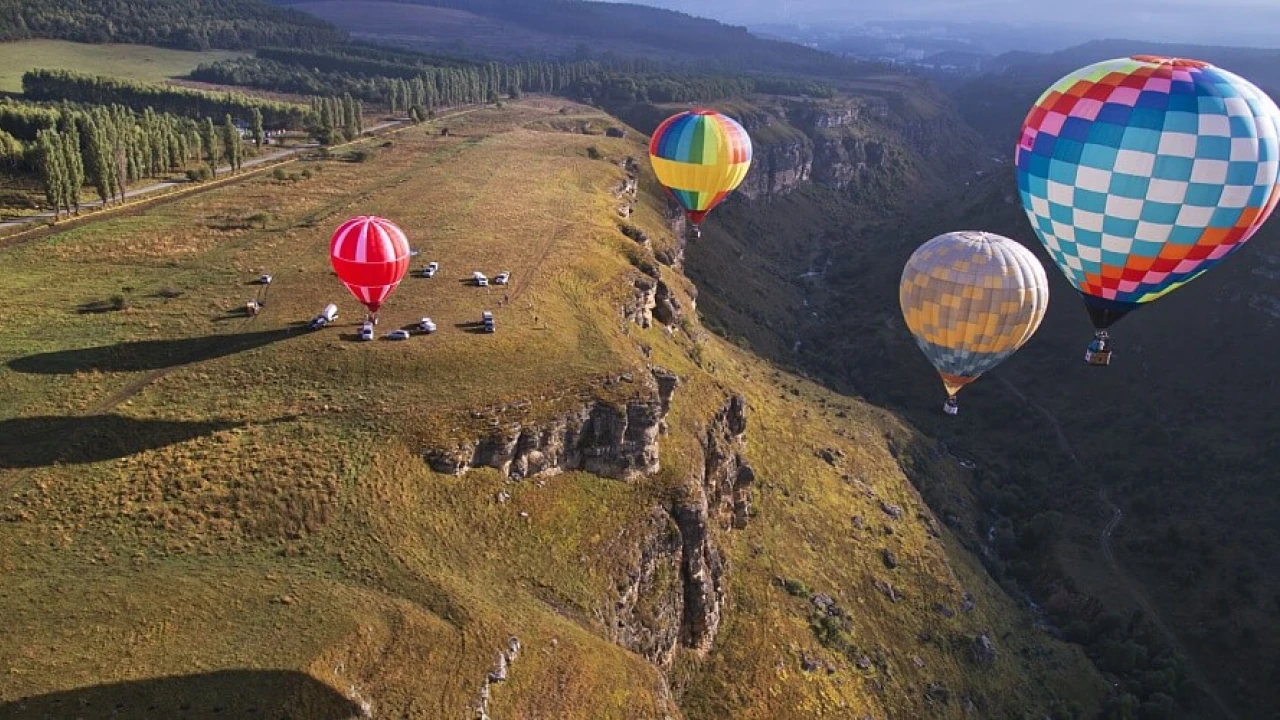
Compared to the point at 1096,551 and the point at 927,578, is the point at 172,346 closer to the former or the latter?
the point at 927,578

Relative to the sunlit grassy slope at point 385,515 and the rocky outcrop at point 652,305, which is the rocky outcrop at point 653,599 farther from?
the rocky outcrop at point 652,305

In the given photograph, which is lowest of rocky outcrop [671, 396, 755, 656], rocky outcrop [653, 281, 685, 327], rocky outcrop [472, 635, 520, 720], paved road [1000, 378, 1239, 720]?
paved road [1000, 378, 1239, 720]

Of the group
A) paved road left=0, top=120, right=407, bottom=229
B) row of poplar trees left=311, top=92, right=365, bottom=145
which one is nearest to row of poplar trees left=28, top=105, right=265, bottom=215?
paved road left=0, top=120, right=407, bottom=229

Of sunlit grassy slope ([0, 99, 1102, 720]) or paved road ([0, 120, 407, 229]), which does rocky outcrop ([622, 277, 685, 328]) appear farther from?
paved road ([0, 120, 407, 229])

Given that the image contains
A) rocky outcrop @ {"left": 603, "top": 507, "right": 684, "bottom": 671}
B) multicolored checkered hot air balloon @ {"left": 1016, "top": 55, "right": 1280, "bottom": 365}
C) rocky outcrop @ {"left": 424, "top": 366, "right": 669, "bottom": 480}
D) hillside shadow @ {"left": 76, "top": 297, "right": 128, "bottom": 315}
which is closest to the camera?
multicolored checkered hot air balloon @ {"left": 1016, "top": 55, "right": 1280, "bottom": 365}

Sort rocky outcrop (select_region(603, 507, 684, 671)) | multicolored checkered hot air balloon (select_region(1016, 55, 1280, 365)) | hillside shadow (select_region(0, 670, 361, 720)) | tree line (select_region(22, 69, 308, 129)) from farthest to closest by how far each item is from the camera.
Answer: tree line (select_region(22, 69, 308, 129)) → rocky outcrop (select_region(603, 507, 684, 671)) → multicolored checkered hot air balloon (select_region(1016, 55, 1280, 365)) → hillside shadow (select_region(0, 670, 361, 720))

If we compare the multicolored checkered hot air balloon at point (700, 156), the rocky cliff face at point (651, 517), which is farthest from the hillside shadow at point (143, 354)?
the multicolored checkered hot air balloon at point (700, 156)

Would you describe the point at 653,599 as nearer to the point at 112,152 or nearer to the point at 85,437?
the point at 85,437
